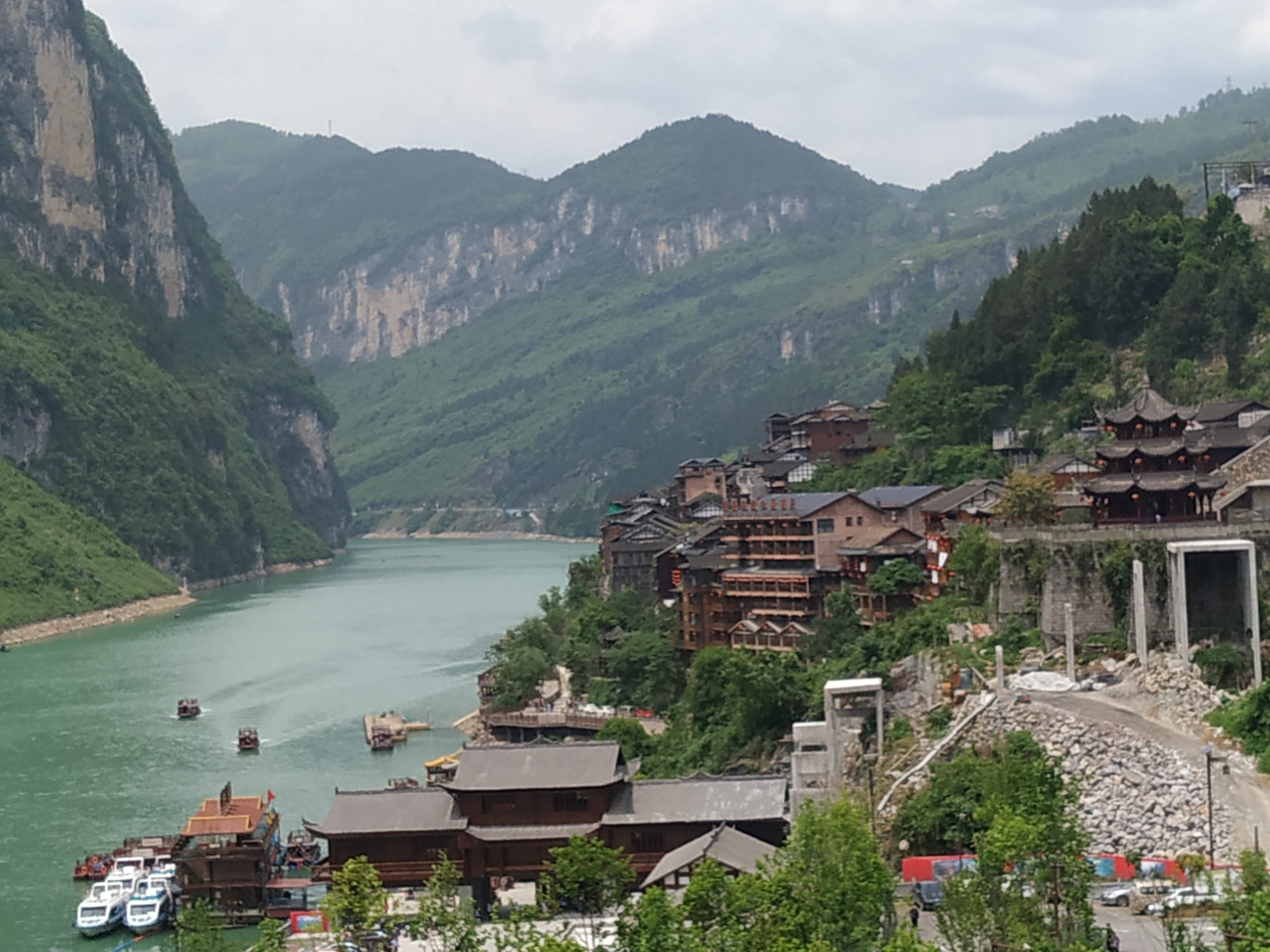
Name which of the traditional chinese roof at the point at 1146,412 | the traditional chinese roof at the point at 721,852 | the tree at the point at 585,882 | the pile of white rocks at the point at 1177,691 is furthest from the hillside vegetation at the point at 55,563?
the pile of white rocks at the point at 1177,691

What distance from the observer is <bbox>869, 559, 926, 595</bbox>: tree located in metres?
61.8

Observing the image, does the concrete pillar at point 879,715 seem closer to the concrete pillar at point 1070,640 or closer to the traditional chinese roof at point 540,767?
the concrete pillar at point 1070,640

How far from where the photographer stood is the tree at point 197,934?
34969 mm

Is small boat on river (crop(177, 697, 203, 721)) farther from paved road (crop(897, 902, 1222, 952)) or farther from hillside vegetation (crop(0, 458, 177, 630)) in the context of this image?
paved road (crop(897, 902, 1222, 952))

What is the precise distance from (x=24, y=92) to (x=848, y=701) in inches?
5911

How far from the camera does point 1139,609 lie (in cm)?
4503

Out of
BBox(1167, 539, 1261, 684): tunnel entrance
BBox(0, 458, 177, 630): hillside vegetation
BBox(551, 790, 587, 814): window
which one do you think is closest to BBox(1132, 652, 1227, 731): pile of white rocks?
BBox(1167, 539, 1261, 684): tunnel entrance

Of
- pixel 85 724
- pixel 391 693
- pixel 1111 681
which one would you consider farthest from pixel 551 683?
pixel 1111 681

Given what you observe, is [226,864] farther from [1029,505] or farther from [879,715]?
[1029,505]

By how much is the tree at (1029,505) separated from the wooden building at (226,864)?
69.0 ft

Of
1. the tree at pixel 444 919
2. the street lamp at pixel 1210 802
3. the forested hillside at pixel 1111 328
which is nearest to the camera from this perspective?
the tree at pixel 444 919

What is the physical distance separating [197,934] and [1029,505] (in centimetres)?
2591

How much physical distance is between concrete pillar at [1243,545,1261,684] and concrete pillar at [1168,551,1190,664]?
136cm

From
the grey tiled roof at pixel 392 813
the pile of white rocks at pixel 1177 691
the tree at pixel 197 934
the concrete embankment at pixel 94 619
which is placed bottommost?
the concrete embankment at pixel 94 619
